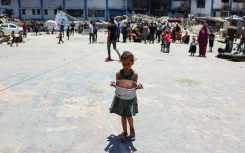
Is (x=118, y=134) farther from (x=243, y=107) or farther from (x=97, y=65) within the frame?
(x=97, y=65)

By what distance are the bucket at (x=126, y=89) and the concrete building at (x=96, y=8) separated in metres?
59.3

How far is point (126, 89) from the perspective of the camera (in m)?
4.47

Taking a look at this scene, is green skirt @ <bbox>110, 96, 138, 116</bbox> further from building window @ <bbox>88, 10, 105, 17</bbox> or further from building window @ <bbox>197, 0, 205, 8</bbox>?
building window @ <bbox>197, 0, 205, 8</bbox>

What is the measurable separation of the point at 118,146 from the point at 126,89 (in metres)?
0.83

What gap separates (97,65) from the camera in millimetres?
12180

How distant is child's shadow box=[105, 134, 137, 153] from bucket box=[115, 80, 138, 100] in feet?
2.24

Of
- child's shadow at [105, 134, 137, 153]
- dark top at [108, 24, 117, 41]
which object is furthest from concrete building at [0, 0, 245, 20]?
child's shadow at [105, 134, 137, 153]

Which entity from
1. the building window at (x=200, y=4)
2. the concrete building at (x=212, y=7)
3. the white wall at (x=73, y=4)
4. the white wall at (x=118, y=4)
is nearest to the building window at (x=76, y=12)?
the white wall at (x=73, y=4)

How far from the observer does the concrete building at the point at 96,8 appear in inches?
2445

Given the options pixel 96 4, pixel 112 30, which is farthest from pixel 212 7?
pixel 112 30

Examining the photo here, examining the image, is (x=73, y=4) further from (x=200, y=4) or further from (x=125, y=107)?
(x=125, y=107)

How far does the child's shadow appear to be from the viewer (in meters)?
4.43

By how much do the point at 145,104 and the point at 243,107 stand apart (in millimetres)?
2093

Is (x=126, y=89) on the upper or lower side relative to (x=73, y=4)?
lower
